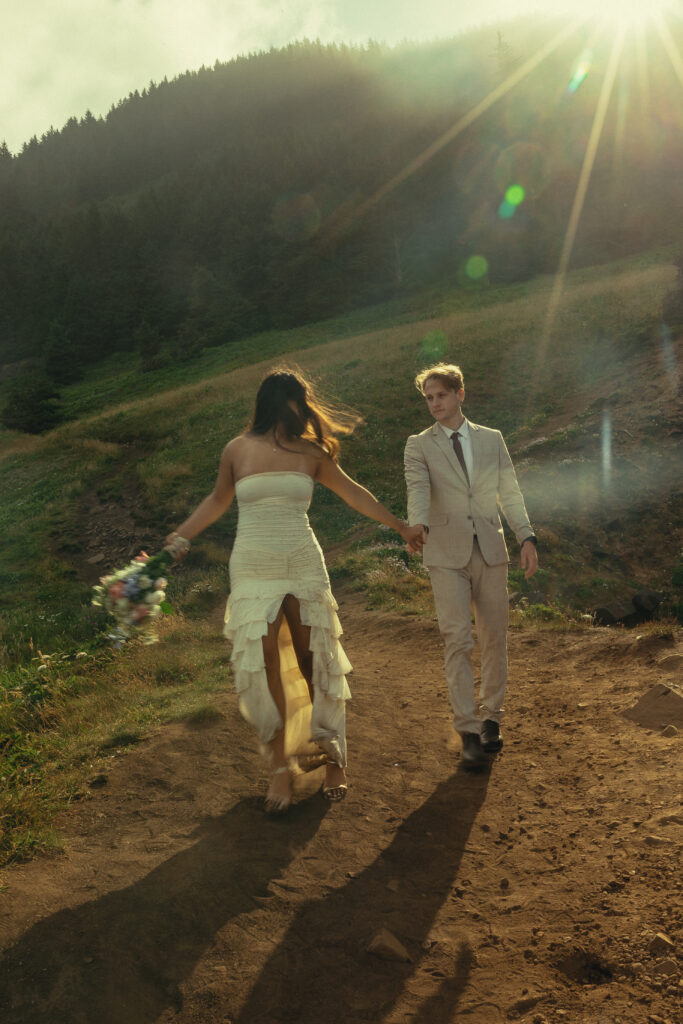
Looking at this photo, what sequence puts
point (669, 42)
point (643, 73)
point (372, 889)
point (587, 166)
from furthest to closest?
1. point (669, 42)
2. point (643, 73)
3. point (587, 166)
4. point (372, 889)

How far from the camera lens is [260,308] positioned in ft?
206

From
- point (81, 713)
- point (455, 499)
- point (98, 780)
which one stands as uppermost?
point (455, 499)

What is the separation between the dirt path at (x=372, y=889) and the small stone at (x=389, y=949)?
0.03 m

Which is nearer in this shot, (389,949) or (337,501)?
(389,949)

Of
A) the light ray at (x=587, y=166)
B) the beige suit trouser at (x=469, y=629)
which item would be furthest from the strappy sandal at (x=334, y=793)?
the light ray at (x=587, y=166)

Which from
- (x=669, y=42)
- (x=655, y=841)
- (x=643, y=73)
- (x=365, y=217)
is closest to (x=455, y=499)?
(x=655, y=841)

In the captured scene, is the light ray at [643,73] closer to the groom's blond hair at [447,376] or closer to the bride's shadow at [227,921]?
the groom's blond hair at [447,376]

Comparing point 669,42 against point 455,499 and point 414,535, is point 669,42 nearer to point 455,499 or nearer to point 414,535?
point 455,499

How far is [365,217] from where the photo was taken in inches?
2650

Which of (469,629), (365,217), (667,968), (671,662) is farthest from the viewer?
(365,217)

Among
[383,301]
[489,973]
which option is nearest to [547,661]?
[489,973]

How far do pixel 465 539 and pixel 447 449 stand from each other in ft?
2.07

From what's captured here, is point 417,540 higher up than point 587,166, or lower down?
lower down

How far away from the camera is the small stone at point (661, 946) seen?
3.00 meters
